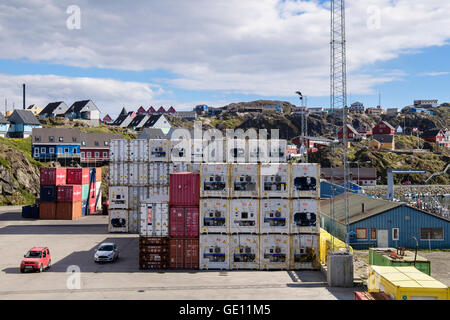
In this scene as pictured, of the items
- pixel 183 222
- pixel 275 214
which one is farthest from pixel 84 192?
pixel 275 214

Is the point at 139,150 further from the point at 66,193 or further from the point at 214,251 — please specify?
the point at 214,251

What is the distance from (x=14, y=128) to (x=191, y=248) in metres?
94.4

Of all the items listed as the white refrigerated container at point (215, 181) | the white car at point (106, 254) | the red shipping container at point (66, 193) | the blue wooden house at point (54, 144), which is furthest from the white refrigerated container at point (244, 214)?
the blue wooden house at point (54, 144)

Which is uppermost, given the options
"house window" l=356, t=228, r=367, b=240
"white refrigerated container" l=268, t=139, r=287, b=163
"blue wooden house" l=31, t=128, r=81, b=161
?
"blue wooden house" l=31, t=128, r=81, b=161

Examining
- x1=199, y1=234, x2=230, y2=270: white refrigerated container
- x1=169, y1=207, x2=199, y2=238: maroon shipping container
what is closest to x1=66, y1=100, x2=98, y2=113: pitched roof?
x1=169, y1=207, x2=199, y2=238: maroon shipping container

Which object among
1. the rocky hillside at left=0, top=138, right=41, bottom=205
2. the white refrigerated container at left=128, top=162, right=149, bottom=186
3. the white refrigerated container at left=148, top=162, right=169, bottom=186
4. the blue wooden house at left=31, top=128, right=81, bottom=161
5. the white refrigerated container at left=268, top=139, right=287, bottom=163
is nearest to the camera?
the white refrigerated container at left=268, top=139, right=287, bottom=163

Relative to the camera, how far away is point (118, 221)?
44.2 m

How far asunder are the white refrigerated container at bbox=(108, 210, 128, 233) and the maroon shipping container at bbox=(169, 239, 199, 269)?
1668cm

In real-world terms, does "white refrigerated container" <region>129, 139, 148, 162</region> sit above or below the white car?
above

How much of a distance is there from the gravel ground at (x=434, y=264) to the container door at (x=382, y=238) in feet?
5.48

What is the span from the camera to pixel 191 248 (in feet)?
95.7

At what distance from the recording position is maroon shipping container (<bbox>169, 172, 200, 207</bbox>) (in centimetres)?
2945

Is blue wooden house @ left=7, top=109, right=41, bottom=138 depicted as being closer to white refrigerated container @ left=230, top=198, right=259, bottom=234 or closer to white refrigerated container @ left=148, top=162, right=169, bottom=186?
white refrigerated container @ left=148, top=162, right=169, bottom=186
